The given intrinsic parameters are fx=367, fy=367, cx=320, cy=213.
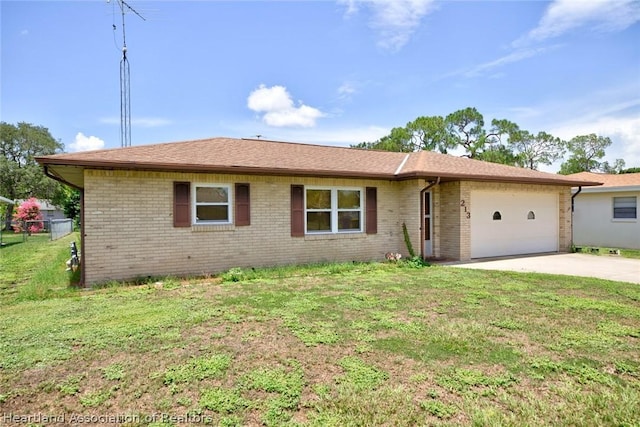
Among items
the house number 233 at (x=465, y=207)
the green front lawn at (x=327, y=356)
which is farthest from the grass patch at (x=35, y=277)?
the house number 233 at (x=465, y=207)

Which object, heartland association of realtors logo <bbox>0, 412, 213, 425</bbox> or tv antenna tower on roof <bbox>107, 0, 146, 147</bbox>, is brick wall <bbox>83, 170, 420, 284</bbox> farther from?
heartland association of realtors logo <bbox>0, 412, 213, 425</bbox>

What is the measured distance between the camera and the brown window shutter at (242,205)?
9.66m

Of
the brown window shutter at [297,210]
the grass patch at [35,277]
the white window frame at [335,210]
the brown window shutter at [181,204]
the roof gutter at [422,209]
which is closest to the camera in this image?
the grass patch at [35,277]

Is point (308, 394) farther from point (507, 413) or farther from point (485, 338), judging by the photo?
point (485, 338)

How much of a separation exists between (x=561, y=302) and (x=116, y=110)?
1696 centimetres

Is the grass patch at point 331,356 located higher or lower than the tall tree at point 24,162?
lower

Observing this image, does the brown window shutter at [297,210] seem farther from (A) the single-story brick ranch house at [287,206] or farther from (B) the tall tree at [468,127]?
(B) the tall tree at [468,127]

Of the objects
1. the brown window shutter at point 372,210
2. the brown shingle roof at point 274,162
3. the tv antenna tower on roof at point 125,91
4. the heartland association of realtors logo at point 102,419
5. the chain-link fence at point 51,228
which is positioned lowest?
the heartland association of realtors logo at point 102,419

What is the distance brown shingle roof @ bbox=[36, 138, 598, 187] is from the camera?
8.31m

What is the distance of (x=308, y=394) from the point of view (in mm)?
3291

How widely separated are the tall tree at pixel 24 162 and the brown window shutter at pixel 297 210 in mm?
44101

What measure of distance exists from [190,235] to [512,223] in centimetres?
1079

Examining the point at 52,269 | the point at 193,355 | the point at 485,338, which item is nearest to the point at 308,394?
the point at 193,355

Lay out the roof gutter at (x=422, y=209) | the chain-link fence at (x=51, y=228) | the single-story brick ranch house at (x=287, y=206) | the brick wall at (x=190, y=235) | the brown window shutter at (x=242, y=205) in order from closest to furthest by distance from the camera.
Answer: the brick wall at (x=190, y=235), the single-story brick ranch house at (x=287, y=206), the brown window shutter at (x=242, y=205), the roof gutter at (x=422, y=209), the chain-link fence at (x=51, y=228)
